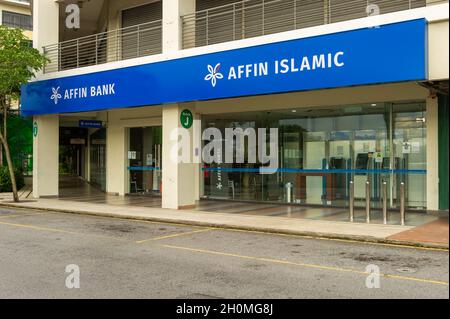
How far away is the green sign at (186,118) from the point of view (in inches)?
625

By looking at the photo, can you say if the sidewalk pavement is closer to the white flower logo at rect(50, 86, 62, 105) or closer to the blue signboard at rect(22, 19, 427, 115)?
the blue signboard at rect(22, 19, 427, 115)

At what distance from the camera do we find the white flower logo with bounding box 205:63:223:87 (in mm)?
14664

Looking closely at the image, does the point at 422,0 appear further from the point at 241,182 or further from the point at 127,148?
the point at 127,148

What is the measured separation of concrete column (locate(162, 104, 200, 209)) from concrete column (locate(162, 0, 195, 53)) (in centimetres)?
200

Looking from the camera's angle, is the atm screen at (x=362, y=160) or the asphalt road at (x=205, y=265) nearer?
the asphalt road at (x=205, y=265)

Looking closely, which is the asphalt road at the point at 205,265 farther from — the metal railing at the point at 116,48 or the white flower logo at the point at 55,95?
the metal railing at the point at 116,48

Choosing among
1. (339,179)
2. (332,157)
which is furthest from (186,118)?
(339,179)

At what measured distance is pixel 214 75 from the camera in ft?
48.4

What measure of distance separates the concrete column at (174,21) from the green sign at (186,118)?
2067mm

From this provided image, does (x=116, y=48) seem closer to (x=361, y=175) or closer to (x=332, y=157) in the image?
(x=332, y=157)

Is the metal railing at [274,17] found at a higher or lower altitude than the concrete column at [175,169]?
higher

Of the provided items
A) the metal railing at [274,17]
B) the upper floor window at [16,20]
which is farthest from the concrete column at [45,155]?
the upper floor window at [16,20]

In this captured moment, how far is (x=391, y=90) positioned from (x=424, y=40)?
349cm
